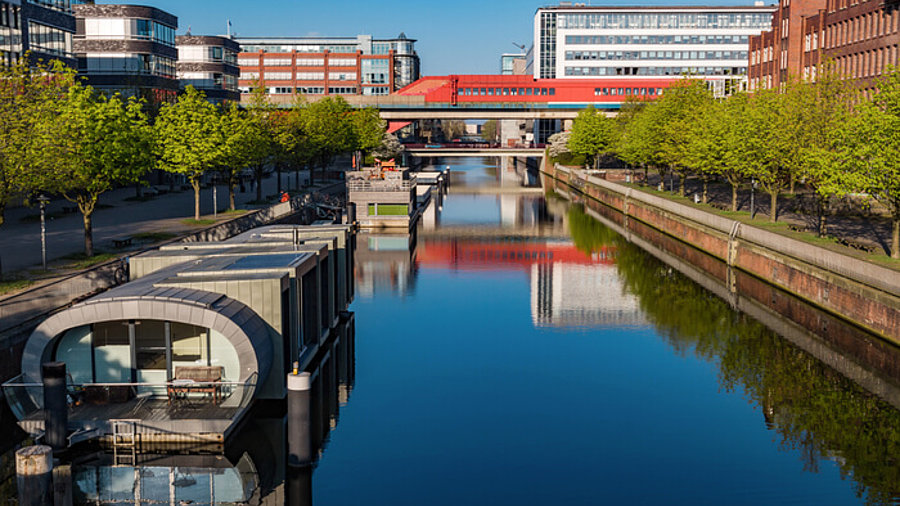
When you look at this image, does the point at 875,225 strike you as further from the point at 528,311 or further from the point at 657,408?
the point at 657,408

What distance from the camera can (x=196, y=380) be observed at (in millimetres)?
22875

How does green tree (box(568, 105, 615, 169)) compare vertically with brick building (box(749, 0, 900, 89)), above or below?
below

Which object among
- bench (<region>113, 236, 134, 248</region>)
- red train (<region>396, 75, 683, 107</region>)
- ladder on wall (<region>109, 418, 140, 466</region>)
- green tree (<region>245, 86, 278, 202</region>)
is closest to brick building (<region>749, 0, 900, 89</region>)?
red train (<region>396, 75, 683, 107</region>)

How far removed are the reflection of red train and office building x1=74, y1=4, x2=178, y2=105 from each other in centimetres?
4335

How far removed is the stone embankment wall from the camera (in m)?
33.6

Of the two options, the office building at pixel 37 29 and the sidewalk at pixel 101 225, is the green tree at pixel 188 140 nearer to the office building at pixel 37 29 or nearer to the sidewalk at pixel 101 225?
the sidewalk at pixel 101 225

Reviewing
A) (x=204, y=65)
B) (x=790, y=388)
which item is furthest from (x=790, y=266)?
(x=204, y=65)

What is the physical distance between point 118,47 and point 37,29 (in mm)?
24438

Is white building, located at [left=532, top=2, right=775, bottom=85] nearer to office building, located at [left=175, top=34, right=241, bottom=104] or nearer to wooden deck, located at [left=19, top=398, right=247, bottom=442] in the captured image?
office building, located at [left=175, top=34, right=241, bottom=104]

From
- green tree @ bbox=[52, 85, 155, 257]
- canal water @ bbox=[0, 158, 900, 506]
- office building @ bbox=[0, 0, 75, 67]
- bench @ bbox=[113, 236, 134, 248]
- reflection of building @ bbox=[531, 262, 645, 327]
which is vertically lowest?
canal water @ bbox=[0, 158, 900, 506]

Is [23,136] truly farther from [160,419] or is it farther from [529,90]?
[529,90]

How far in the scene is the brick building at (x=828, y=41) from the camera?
73875 mm

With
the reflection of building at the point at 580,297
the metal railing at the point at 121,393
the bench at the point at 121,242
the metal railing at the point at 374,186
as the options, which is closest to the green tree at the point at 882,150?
the reflection of building at the point at 580,297

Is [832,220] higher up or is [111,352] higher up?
[832,220]
